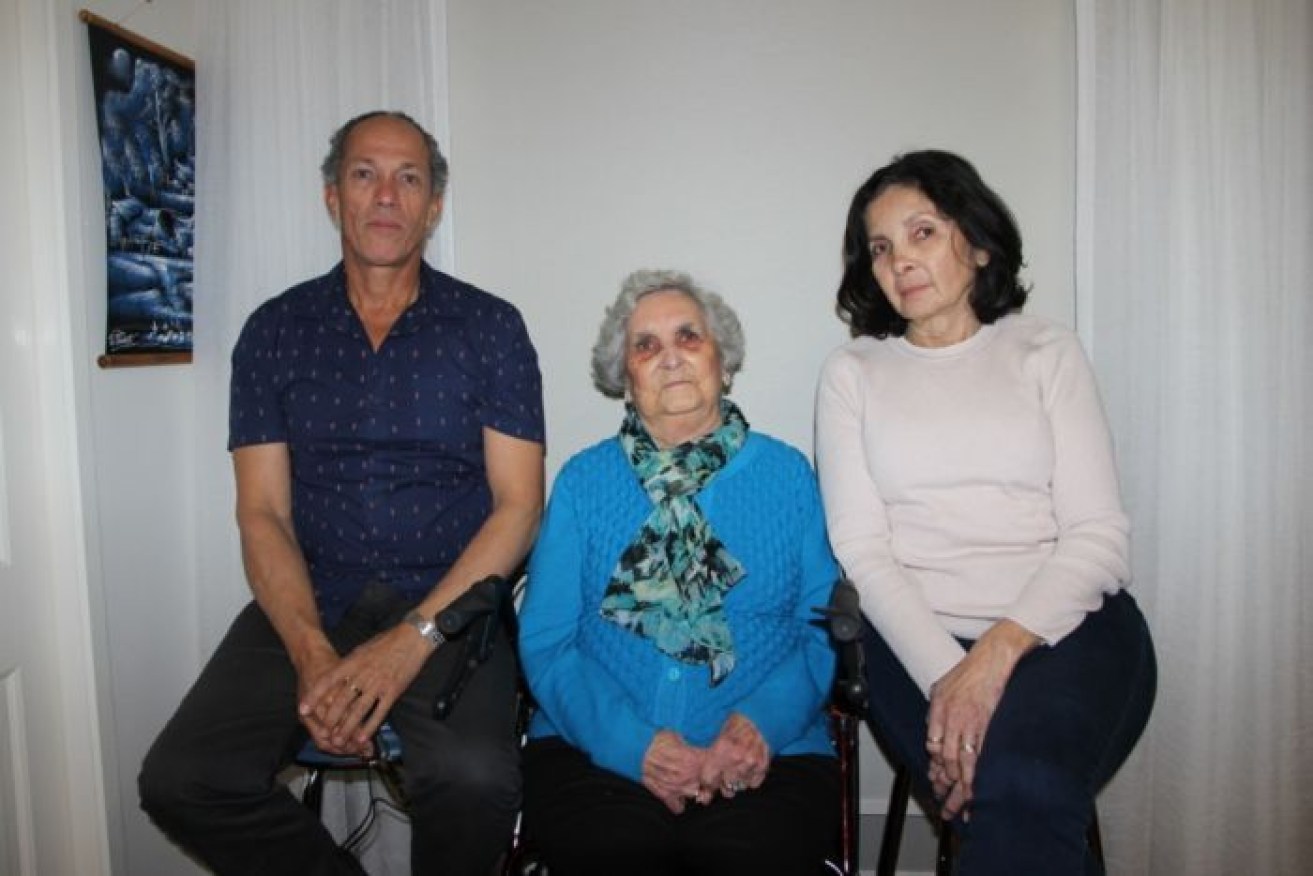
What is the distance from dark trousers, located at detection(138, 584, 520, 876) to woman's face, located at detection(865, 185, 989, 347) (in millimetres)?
1181

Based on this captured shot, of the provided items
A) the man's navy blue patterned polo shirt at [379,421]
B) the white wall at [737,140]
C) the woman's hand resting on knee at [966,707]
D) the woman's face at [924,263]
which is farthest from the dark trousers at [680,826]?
the white wall at [737,140]

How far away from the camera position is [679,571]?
162 centimetres

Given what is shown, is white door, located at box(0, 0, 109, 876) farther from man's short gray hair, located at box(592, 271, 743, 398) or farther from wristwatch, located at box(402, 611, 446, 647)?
man's short gray hair, located at box(592, 271, 743, 398)

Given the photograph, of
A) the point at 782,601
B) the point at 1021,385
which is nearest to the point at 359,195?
the point at 782,601

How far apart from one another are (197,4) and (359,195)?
749 mm

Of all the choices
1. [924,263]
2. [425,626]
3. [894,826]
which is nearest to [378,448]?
[425,626]

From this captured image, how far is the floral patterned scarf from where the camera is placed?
158cm

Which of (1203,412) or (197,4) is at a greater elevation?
(197,4)

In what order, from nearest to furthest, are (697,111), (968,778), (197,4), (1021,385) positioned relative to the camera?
(968,778)
(1021,385)
(197,4)
(697,111)

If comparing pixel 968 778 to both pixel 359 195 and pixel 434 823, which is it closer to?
pixel 434 823

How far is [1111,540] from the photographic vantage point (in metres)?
1.56

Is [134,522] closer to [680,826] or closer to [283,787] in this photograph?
[283,787]

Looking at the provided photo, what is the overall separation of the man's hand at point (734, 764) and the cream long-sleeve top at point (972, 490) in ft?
1.13

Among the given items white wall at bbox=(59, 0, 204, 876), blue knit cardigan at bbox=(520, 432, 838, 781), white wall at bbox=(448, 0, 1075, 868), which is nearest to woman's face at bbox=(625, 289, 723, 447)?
blue knit cardigan at bbox=(520, 432, 838, 781)
